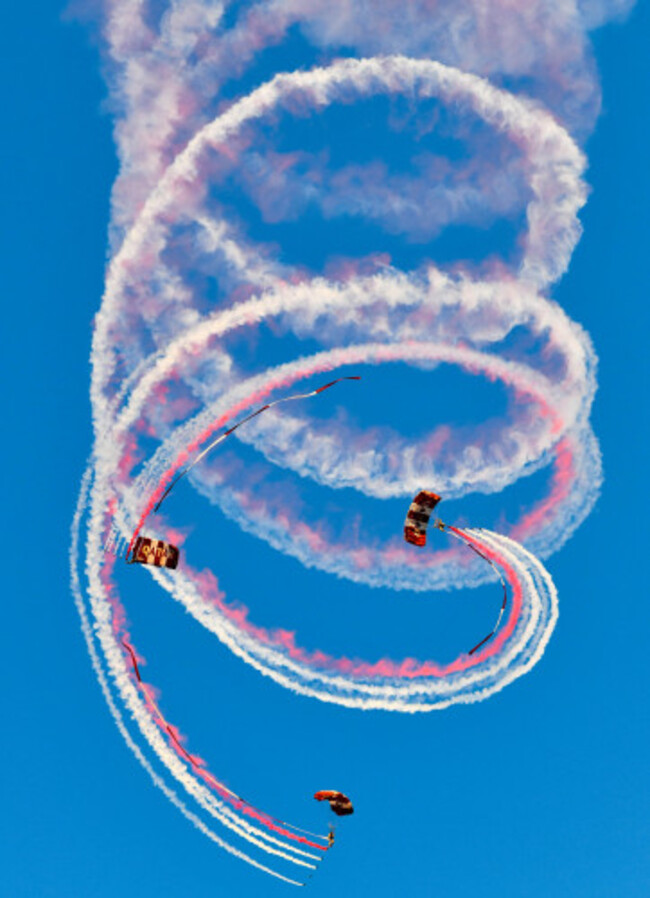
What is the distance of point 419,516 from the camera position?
33.9 meters

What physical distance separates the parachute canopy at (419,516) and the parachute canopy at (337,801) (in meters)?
11.4

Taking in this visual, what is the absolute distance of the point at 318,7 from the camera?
28.9 metres

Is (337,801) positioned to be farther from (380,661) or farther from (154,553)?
(154,553)

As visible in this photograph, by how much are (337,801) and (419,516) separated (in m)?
12.8

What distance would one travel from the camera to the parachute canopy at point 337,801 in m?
36.1

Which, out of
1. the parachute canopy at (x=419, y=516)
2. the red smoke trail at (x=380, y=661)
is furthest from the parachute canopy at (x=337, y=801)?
the parachute canopy at (x=419, y=516)

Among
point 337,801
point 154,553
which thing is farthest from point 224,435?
point 337,801

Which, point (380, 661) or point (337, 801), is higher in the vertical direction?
point (380, 661)

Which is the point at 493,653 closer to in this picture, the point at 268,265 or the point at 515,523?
the point at 515,523

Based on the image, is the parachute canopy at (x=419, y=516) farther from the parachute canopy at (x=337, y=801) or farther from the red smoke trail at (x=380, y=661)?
the parachute canopy at (x=337, y=801)

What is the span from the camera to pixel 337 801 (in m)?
36.3

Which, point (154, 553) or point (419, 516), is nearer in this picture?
point (154, 553)

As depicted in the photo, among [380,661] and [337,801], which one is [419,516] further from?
[337,801]

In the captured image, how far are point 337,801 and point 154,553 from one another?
529 inches
